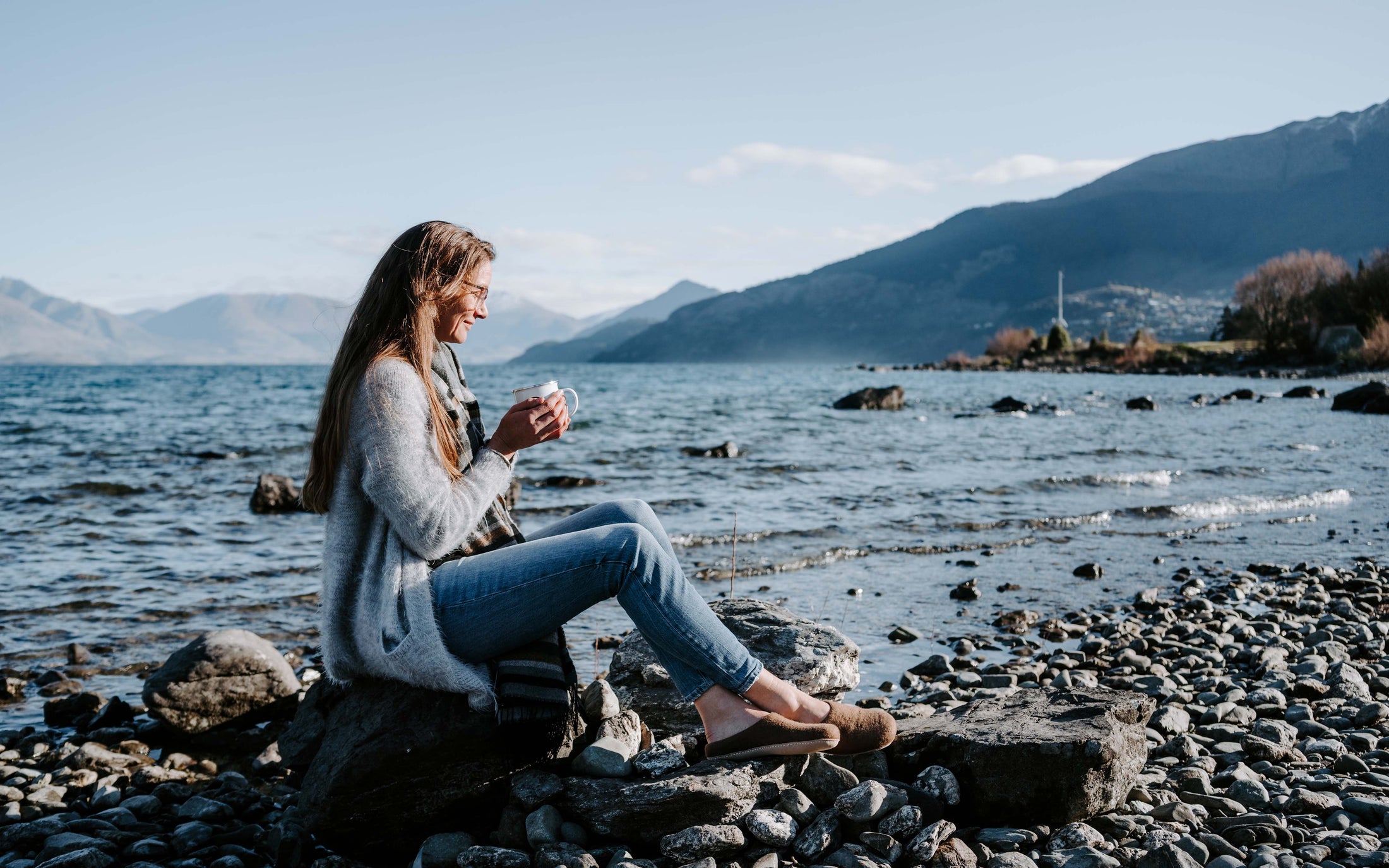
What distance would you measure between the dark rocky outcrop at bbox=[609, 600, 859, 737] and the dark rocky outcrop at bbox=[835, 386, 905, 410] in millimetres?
28592

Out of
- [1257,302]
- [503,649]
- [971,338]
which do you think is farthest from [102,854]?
[971,338]

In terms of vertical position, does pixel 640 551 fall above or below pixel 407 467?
below

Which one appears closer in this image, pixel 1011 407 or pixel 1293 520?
pixel 1293 520

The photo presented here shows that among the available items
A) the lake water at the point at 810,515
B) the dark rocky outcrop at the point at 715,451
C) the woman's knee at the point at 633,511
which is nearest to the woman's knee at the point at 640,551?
the woman's knee at the point at 633,511

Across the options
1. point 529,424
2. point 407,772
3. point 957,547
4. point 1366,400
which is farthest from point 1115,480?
point 1366,400

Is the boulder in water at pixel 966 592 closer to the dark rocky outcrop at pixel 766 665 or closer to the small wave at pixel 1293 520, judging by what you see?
the dark rocky outcrop at pixel 766 665

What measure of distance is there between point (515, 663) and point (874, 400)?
30432 mm

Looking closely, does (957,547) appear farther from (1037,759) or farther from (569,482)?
(569,482)

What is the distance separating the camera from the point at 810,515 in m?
11.2

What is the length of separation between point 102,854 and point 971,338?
206 m

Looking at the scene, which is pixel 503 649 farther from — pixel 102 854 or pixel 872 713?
pixel 102 854

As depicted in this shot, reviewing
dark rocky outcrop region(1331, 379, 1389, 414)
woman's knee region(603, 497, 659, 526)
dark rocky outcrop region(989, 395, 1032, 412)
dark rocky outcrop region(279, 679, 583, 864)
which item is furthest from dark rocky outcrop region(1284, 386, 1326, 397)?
dark rocky outcrop region(279, 679, 583, 864)

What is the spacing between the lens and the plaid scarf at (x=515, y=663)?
3209mm

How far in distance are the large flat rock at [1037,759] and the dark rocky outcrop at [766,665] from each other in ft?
1.81
